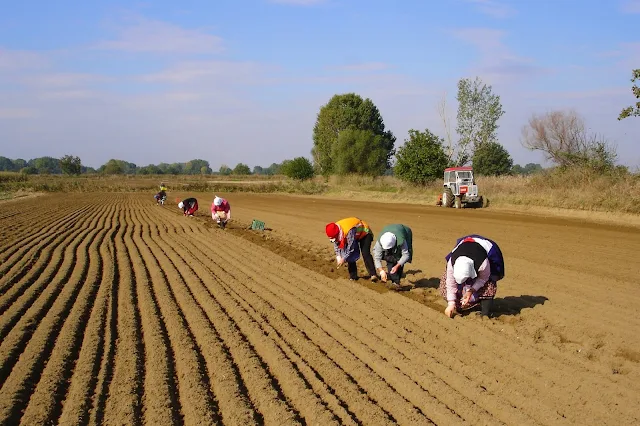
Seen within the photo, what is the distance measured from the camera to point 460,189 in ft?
86.1

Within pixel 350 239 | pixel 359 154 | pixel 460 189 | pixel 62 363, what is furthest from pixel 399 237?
pixel 359 154

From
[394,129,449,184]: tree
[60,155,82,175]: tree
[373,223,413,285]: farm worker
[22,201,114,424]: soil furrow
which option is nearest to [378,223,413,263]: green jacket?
[373,223,413,285]: farm worker

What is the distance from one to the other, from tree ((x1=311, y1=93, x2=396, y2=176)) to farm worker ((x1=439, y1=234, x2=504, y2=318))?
208ft

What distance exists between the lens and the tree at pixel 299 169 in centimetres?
6225

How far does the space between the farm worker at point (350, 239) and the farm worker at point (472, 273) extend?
79.0 inches

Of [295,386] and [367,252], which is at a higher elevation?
[367,252]

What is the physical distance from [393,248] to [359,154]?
2060 inches

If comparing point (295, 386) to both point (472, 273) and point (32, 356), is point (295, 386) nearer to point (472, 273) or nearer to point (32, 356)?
point (472, 273)

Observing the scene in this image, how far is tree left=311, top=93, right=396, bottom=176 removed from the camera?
71.3 m

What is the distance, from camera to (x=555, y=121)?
111 feet

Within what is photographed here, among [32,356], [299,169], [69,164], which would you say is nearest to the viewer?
[32,356]

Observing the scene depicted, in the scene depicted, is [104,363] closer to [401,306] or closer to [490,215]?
[401,306]

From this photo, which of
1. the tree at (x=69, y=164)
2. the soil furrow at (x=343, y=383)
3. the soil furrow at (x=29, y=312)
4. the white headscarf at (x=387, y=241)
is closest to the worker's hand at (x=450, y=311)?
the white headscarf at (x=387, y=241)

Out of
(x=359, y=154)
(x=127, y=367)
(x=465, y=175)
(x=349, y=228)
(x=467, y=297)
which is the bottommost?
(x=127, y=367)
